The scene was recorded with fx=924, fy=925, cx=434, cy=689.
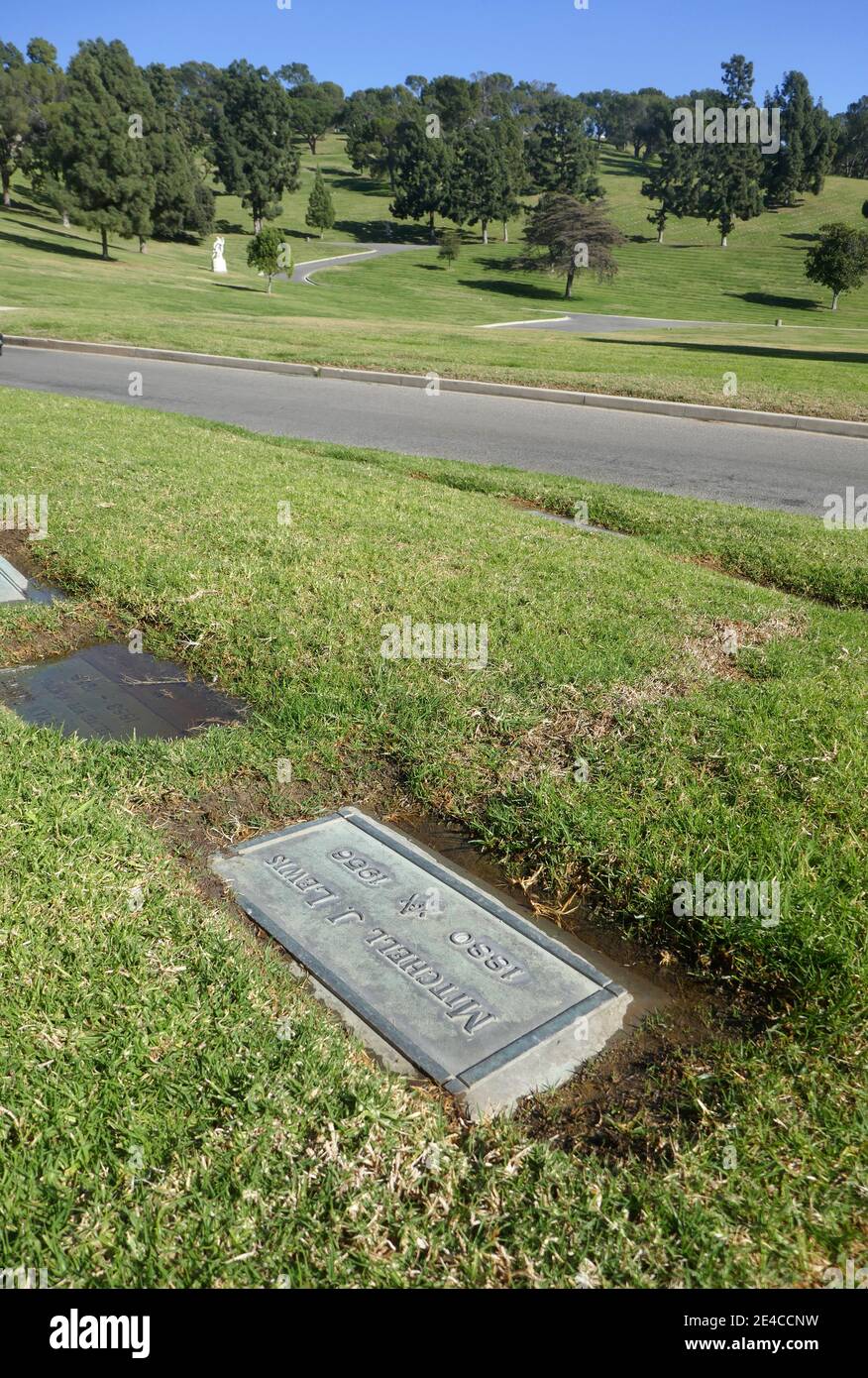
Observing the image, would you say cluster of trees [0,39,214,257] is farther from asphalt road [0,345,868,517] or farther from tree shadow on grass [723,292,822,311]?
asphalt road [0,345,868,517]

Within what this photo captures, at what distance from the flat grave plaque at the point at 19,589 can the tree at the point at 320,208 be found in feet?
243

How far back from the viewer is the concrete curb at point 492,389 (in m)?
12.6

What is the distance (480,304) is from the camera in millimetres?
46969

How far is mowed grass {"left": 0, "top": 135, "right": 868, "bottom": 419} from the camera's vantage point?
16.9 metres

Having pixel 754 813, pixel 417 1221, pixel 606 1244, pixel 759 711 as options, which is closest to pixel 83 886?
pixel 417 1221

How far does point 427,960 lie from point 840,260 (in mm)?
57024

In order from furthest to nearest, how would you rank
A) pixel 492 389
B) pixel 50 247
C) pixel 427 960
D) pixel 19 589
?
1. pixel 50 247
2. pixel 492 389
3. pixel 19 589
4. pixel 427 960

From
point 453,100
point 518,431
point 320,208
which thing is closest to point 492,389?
point 518,431

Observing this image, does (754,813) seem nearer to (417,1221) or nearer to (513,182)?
(417,1221)

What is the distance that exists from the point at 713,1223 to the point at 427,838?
65.1 inches

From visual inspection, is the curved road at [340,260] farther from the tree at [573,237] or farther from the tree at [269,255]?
the tree at [573,237]
